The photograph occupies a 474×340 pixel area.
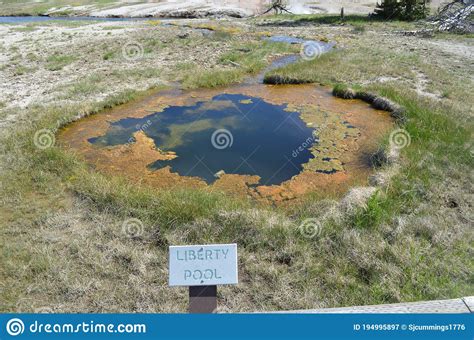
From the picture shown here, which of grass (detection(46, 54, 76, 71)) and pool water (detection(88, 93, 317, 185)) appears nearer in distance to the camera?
pool water (detection(88, 93, 317, 185))

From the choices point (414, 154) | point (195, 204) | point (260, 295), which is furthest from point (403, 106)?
point (260, 295)

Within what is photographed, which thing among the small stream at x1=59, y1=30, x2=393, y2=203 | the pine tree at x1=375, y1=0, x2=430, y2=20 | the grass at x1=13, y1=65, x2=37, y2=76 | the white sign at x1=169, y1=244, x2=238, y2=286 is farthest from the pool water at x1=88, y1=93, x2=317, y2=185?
the pine tree at x1=375, y1=0, x2=430, y2=20

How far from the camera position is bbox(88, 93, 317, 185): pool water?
8.98 meters

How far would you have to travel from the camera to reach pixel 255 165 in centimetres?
905

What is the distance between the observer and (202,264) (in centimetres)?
318

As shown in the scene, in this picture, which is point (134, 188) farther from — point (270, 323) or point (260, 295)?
point (270, 323)

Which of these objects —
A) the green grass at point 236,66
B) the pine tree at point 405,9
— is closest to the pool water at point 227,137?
the green grass at point 236,66

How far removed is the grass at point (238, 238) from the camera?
16.9 feet

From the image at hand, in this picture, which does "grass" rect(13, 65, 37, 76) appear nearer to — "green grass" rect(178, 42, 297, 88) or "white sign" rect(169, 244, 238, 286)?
"green grass" rect(178, 42, 297, 88)

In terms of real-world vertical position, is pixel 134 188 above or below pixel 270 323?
below

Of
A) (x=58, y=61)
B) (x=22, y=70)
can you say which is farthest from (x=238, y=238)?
(x=58, y=61)

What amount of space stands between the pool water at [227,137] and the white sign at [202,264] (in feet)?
17.2

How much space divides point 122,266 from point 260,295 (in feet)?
7.13

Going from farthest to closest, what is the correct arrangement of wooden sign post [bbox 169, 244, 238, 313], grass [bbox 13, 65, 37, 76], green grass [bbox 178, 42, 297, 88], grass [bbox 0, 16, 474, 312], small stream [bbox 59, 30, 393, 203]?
1. grass [bbox 13, 65, 37, 76]
2. green grass [bbox 178, 42, 297, 88]
3. small stream [bbox 59, 30, 393, 203]
4. grass [bbox 0, 16, 474, 312]
5. wooden sign post [bbox 169, 244, 238, 313]
